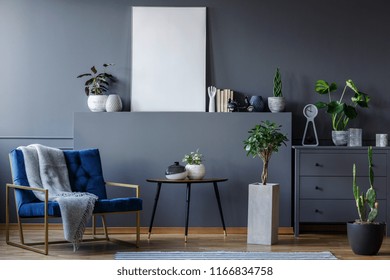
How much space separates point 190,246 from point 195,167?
0.79 meters

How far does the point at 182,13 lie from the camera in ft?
24.5

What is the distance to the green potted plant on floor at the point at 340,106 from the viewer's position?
726cm

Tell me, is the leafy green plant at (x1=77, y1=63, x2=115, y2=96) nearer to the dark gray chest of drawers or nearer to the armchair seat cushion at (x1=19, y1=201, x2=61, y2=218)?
the armchair seat cushion at (x1=19, y1=201, x2=61, y2=218)

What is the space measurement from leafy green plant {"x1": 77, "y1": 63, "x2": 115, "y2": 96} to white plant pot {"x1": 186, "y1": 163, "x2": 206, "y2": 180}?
127 centimetres

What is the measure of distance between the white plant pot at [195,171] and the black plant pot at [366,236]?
60.4 inches

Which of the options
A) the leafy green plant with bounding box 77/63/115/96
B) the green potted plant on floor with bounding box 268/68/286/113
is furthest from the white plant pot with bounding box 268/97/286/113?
the leafy green plant with bounding box 77/63/115/96

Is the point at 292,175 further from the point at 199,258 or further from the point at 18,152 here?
the point at 18,152

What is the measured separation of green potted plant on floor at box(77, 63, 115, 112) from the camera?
24.0ft

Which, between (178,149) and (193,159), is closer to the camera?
(193,159)

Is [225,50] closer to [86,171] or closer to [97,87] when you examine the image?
[97,87]

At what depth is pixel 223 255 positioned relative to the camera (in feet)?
19.2


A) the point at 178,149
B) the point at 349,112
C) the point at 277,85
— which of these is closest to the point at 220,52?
the point at 277,85
